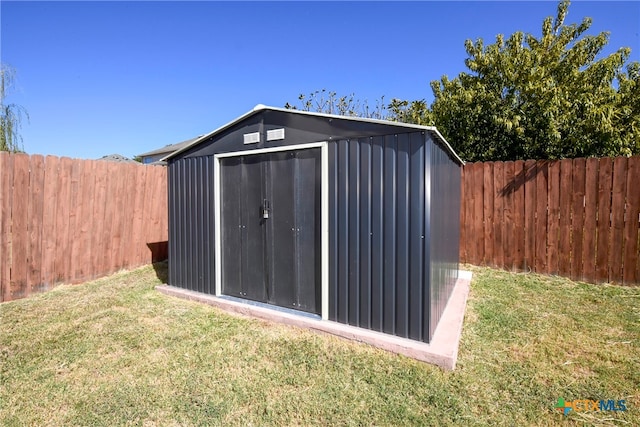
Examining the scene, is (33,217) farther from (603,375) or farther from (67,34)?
(603,375)

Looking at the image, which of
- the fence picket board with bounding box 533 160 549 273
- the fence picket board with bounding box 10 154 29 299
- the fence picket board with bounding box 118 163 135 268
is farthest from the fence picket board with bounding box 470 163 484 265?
the fence picket board with bounding box 10 154 29 299

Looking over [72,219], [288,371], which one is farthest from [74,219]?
[288,371]

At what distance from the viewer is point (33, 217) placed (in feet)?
14.2

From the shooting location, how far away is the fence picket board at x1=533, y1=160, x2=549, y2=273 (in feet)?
16.8

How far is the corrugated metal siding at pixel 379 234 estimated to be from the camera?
9.13 feet

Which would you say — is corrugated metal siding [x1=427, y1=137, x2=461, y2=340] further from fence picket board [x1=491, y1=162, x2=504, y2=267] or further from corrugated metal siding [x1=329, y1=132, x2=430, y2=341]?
fence picket board [x1=491, y1=162, x2=504, y2=267]

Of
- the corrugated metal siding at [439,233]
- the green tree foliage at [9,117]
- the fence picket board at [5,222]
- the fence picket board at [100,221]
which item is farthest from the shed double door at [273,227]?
the green tree foliage at [9,117]

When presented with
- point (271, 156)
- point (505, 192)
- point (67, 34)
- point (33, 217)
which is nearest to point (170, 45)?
point (67, 34)

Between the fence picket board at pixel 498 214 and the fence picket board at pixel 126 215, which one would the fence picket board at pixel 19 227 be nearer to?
the fence picket board at pixel 126 215

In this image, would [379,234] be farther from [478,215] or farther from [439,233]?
[478,215]

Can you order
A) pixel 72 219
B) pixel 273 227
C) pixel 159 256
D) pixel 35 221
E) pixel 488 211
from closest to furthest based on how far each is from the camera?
pixel 273 227 < pixel 35 221 < pixel 72 219 < pixel 488 211 < pixel 159 256

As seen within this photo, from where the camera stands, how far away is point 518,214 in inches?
212

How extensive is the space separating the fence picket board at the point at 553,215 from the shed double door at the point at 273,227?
4.21 m

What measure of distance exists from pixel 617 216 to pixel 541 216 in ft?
3.03
